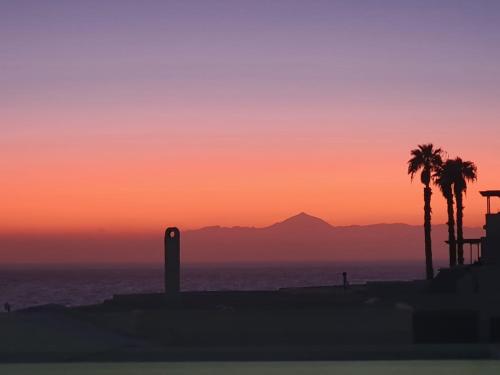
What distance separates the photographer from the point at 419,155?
64.9 m

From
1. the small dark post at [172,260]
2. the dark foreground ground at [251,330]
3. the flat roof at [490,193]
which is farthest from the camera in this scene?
the flat roof at [490,193]

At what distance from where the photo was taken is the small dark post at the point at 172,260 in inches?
941

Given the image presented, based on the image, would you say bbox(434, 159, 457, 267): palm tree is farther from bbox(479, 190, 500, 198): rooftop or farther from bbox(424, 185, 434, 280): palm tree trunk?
bbox(479, 190, 500, 198): rooftop

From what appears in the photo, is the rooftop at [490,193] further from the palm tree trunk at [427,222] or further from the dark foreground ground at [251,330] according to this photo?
the palm tree trunk at [427,222]

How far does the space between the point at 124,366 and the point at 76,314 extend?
5204 millimetres

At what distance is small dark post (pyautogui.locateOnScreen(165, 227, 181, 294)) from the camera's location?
78.4ft

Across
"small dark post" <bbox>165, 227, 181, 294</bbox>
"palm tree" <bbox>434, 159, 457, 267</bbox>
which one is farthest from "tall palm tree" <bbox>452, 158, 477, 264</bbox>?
"small dark post" <bbox>165, 227, 181, 294</bbox>

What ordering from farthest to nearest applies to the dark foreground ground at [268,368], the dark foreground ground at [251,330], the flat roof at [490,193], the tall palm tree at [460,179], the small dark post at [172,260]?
the tall palm tree at [460,179], the flat roof at [490,193], the small dark post at [172,260], the dark foreground ground at [251,330], the dark foreground ground at [268,368]

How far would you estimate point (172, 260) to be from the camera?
2419cm

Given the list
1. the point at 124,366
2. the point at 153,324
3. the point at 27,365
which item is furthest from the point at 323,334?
the point at 27,365

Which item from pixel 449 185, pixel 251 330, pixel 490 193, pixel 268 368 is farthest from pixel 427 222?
pixel 268 368

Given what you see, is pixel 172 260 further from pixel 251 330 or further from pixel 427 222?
pixel 427 222

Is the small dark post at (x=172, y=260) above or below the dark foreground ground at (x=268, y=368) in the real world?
above

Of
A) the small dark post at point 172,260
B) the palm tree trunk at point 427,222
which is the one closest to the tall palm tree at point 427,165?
the palm tree trunk at point 427,222
